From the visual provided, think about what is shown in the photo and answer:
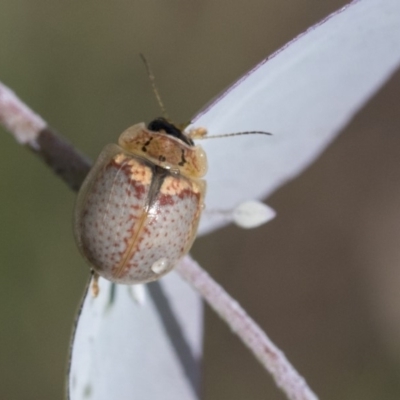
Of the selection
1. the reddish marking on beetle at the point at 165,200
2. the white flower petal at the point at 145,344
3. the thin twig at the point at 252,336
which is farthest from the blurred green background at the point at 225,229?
the reddish marking on beetle at the point at 165,200

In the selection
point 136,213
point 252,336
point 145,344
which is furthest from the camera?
point 145,344

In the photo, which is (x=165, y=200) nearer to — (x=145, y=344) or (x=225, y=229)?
(x=145, y=344)

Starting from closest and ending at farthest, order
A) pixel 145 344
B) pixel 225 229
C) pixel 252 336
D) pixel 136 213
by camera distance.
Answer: pixel 136 213, pixel 252 336, pixel 145 344, pixel 225 229

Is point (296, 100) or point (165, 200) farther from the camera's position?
point (296, 100)

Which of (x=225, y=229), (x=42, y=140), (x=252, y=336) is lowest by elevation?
(x=225, y=229)

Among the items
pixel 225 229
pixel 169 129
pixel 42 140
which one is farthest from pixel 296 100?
pixel 225 229

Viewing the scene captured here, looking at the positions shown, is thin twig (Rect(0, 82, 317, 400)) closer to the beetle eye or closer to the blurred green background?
the beetle eye

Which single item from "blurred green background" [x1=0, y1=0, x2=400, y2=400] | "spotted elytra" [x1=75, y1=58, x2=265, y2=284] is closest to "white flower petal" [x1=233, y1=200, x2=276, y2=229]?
"spotted elytra" [x1=75, y1=58, x2=265, y2=284]
